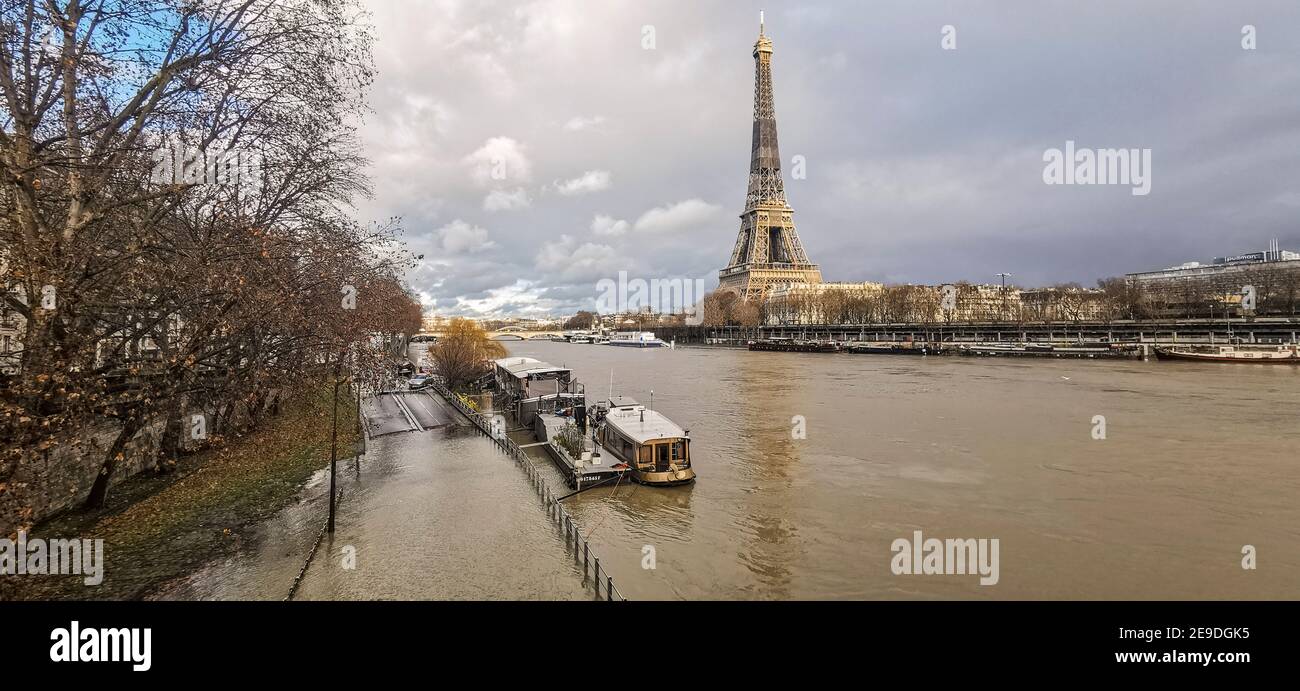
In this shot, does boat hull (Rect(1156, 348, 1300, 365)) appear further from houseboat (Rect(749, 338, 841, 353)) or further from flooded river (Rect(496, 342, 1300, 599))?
houseboat (Rect(749, 338, 841, 353))

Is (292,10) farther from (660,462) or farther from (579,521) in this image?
(660,462)

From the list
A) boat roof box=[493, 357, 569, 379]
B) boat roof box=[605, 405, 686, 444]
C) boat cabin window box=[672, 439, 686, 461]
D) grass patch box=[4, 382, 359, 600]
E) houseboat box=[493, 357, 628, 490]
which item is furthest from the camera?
boat roof box=[493, 357, 569, 379]

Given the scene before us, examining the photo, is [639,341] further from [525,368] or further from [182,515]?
[182,515]

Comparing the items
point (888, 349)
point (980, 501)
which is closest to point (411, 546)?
point (980, 501)

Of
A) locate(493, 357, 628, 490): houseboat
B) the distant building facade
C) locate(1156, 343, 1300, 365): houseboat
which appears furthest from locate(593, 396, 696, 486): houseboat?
the distant building facade

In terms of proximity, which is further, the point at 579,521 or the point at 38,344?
the point at 579,521
